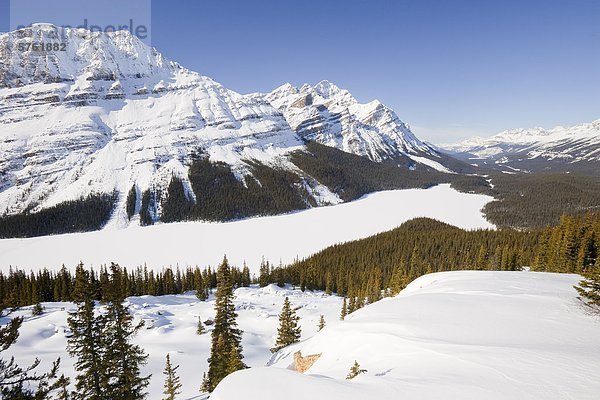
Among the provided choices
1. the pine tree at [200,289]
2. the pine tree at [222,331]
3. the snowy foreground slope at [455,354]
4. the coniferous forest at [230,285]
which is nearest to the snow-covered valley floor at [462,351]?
the snowy foreground slope at [455,354]

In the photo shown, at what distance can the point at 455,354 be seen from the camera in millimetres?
11195

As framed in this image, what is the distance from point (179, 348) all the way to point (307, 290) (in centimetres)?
4429

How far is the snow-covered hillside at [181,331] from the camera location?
136 ft

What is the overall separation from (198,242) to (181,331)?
303 feet

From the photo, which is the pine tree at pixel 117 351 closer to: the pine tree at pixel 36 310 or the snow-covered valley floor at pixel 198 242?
the pine tree at pixel 36 310

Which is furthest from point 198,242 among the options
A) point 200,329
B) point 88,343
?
point 88,343

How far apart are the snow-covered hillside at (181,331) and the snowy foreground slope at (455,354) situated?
30.5 m

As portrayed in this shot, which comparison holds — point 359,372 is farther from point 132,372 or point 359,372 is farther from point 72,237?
point 72,237

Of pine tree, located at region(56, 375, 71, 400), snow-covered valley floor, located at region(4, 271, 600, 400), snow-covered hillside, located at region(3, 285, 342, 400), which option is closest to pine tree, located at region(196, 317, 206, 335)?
snow-covered hillside, located at region(3, 285, 342, 400)

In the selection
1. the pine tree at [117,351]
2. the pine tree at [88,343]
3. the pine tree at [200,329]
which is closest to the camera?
the pine tree at [88,343]

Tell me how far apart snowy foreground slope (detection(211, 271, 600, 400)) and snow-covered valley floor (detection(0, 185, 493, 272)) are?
336 feet

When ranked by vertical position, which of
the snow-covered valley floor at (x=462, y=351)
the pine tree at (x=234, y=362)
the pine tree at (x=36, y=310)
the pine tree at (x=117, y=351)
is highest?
the snow-covered valley floor at (x=462, y=351)

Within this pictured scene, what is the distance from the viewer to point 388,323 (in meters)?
15.6

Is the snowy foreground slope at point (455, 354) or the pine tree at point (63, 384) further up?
the snowy foreground slope at point (455, 354)
